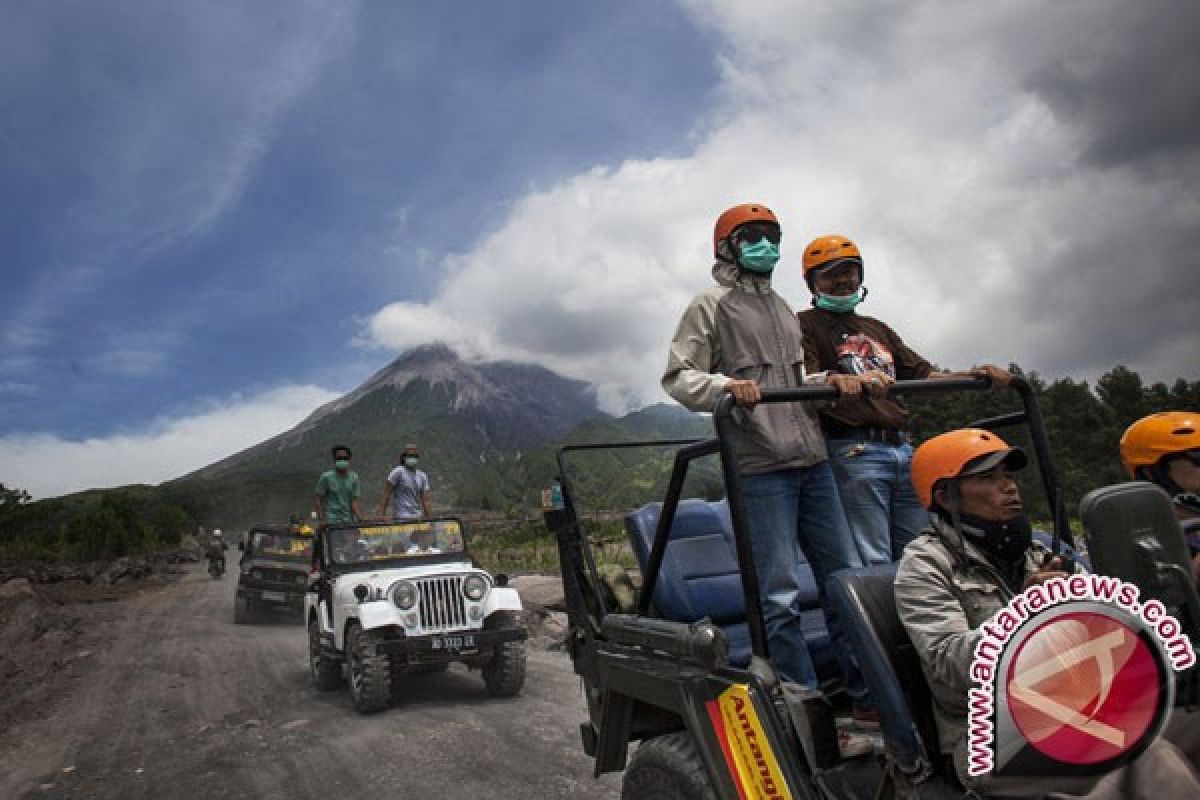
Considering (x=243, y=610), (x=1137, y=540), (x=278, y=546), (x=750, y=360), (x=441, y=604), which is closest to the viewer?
Result: (x=1137, y=540)

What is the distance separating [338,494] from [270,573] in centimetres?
548

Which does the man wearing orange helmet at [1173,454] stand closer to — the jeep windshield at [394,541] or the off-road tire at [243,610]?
the jeep windshield at [394,541]

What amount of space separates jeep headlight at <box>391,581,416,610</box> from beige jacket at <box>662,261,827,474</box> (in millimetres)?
5402

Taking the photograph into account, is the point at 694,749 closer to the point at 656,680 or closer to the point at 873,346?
the point at 656,680

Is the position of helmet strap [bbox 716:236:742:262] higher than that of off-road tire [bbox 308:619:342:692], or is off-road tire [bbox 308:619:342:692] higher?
helmet strap [bbox 716:236:742:262]

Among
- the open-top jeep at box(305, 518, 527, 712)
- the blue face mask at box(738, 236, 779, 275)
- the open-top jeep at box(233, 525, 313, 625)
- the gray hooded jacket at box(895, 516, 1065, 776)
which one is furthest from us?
the open-top jeep at box(233, 525, 313, 625)

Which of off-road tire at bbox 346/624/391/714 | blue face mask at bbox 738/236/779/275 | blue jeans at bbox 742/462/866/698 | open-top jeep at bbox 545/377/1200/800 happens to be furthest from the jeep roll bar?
off-road tire at bbox 346/624/391/714

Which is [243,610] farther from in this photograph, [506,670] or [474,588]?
[506,670]

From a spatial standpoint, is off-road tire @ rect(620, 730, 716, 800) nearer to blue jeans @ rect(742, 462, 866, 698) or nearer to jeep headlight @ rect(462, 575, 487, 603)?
blue jeans @ rect(742, 462, 866, 698)

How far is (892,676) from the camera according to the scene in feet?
7.07

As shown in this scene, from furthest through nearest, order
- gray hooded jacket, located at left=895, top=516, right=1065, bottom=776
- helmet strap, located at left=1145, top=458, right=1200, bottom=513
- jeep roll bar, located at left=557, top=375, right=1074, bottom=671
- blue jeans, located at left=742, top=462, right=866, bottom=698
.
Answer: blue jeans, located at left=742, top=462, right=866, bottom=698 < helmet strap, located at left=1145, top=458, right=1200, bottom=513 < jeep roll bar, located at left=557, top=375, right=1074, bottom=671 < gray hooded jacket, located at left=895, top=516, right=1065, bottom=776

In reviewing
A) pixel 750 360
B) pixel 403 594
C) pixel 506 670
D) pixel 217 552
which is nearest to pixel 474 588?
pixel 403 594

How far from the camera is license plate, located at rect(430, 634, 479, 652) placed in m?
7.49

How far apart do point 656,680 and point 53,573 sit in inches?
1104
